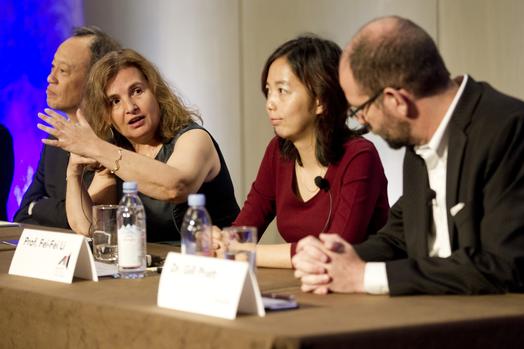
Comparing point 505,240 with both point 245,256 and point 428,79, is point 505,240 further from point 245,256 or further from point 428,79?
point 245,256

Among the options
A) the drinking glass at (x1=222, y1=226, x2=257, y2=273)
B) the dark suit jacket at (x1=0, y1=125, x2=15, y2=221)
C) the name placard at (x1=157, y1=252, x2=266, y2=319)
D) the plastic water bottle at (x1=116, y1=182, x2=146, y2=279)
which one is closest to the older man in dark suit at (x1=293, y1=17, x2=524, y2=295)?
the drinking glass at (x1=222, y1=226, x2=257, y2=273)

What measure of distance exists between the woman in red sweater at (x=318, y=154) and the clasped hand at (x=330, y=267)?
2.08ft

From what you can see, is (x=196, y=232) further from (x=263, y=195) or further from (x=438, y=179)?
(x=263, y=195)

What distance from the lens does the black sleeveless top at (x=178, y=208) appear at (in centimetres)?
331

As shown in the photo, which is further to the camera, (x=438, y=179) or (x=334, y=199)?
(x=334, y=199)

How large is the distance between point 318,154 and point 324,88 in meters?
0.20

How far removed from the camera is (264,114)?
210 inches

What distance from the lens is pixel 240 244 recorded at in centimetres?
197

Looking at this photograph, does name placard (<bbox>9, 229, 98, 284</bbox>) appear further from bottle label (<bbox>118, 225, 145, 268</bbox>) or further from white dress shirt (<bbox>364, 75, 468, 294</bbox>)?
white dress shirt (<bbox>364, 75, 468, 294</bbox>)

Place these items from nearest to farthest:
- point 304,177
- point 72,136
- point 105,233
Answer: point 105,233 < point 304,177 < point 72,136

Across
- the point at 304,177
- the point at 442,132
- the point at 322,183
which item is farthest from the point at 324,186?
the point at 442,132

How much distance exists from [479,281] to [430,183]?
0.36m

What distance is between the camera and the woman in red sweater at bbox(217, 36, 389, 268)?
2725 millimetres

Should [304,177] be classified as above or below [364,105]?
below
